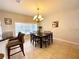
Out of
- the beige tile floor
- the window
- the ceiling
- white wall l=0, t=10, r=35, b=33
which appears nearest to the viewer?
the beige tile floor

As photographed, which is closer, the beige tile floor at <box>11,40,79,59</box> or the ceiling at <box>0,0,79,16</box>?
the beige tile floor at <box>11,40,79,59</box>

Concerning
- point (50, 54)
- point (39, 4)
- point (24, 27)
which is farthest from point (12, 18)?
point (50, 54)

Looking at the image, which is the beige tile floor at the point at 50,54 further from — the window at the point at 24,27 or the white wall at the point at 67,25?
the window at the point at 24,27

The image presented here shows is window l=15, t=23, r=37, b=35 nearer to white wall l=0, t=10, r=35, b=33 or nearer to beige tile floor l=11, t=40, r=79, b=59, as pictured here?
white wall l=0, t=10, r=35, b=33

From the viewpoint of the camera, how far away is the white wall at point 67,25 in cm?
514

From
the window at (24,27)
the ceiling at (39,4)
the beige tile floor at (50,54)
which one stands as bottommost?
the beige tile floor at (50,54)

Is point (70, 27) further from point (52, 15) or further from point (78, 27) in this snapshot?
point (52, 15)

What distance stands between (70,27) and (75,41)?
103 centimetres

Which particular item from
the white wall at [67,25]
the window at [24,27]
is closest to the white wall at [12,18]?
the window at [24,27]

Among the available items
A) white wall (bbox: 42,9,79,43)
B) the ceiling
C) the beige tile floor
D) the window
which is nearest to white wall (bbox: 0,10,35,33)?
the window

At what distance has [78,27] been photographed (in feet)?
16.4

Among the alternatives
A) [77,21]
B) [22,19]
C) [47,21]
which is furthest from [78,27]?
[22,19]

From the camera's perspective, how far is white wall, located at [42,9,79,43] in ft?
16.9

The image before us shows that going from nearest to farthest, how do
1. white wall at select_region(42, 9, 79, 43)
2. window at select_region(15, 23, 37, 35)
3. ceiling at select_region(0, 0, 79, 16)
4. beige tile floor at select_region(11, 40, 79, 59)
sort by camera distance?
beige tile floor at select_region(11, 40, 79, 59)
ceiling at select_region(0, 0, 79, 16)
white wall at select_region(42, 9, 79, 43)
window at select_region(15, 23, 37, 35)
